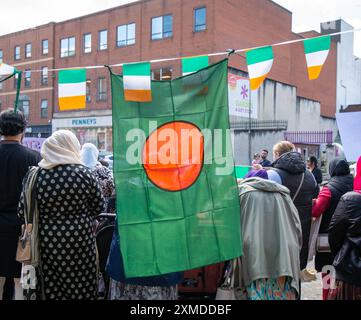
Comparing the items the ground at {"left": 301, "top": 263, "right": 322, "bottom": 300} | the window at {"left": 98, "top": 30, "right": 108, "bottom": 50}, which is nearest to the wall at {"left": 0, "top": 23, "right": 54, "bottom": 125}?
the window at {"left": 98, "top": 30, "right": 108, "bottom": 50}

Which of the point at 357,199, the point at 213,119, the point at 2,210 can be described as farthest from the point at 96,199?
the point at 357,199

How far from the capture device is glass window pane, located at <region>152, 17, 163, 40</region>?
34094 millimetres

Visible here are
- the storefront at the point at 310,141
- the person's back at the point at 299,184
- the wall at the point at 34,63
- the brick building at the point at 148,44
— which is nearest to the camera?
the person's back at the point at 299,184

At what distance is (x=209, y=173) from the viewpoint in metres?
3.73

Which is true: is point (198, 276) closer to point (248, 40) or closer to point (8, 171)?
point (8, 171)

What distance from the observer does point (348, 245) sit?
13.1 ft

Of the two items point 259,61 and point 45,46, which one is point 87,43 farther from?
point 259,61

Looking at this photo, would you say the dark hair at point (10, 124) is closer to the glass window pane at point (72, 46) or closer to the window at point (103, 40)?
the window at point (103, 40)

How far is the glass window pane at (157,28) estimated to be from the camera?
34.1m

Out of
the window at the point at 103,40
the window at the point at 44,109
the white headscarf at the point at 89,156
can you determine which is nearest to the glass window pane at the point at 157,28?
the window at the point at 103,40

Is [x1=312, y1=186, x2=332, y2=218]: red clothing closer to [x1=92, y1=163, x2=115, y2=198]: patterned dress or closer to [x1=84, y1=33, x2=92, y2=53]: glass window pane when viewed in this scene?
[x1=92, y1=163, x2=115, y2=198]: patterned dress
